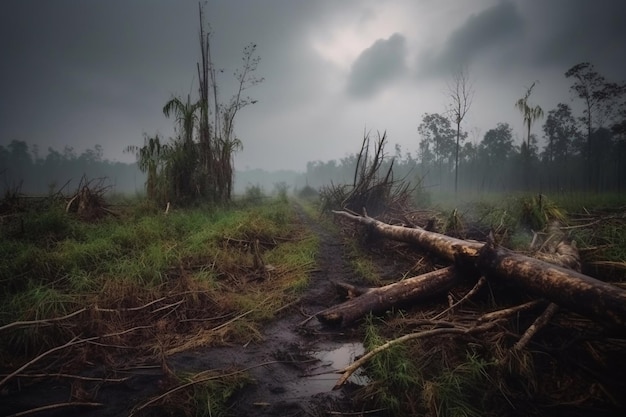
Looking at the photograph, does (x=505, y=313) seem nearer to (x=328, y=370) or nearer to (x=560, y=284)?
(x=560, y=284)

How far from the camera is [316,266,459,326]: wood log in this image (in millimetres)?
3371

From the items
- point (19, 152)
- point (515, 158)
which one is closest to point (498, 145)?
point (515, 158)

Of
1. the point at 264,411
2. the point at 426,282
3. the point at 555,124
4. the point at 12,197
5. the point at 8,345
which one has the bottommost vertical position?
the point at 264,411

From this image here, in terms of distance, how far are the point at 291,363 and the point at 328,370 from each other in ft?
1.19

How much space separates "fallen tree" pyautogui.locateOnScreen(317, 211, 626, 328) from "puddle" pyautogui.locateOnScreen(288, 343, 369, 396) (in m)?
0.37

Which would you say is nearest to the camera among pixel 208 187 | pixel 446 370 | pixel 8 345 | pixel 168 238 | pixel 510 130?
pixel 446 370

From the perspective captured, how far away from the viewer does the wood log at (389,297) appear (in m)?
3.37

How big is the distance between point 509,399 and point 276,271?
367 cm

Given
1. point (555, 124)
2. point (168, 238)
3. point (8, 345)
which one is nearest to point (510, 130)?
point (555, 124)

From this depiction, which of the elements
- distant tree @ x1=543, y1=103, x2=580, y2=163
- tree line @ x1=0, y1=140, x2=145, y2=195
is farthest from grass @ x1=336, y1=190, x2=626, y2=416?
tree line @ x1=0, y1=140, x2=145, y2=195

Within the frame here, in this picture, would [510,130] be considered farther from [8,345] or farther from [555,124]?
[8,345]

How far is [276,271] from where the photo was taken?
5.18 meters

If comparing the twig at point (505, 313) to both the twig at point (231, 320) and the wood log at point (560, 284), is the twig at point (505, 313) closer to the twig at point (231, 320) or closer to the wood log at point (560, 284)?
the wood log at point (560, 284)

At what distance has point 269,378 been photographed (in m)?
2.55
